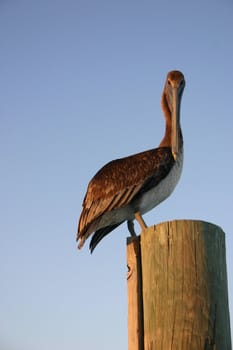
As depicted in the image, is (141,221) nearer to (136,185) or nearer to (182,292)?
(136,185)

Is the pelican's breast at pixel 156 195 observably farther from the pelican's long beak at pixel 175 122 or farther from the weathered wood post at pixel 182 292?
the weathered wood post at pixel 182 292

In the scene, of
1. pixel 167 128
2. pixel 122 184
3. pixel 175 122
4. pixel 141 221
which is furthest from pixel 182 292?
pixel 167 128

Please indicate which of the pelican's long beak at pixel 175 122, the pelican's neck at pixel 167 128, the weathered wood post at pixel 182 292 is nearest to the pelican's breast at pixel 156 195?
the pelican's long beak at pixel 175 122

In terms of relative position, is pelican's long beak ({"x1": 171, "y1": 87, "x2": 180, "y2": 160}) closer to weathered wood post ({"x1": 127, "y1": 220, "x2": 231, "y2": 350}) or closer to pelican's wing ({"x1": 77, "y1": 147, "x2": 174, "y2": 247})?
pelican's wing ({"x1": 77, "y1": 147, "x2": 174, "y2": 247})

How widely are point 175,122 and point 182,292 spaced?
3.26 meters

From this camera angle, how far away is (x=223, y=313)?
3322mm

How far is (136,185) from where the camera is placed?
6.20 m

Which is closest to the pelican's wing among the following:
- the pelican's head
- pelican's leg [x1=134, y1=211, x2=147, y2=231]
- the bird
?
the bird

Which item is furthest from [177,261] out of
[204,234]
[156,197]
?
[156,197]

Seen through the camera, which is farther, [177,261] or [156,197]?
[156,197]

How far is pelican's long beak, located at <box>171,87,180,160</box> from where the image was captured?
6.31 meters

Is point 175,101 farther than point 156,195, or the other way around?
point 175,101

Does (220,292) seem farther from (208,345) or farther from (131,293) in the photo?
(131,293)

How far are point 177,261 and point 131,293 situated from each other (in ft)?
1.57
